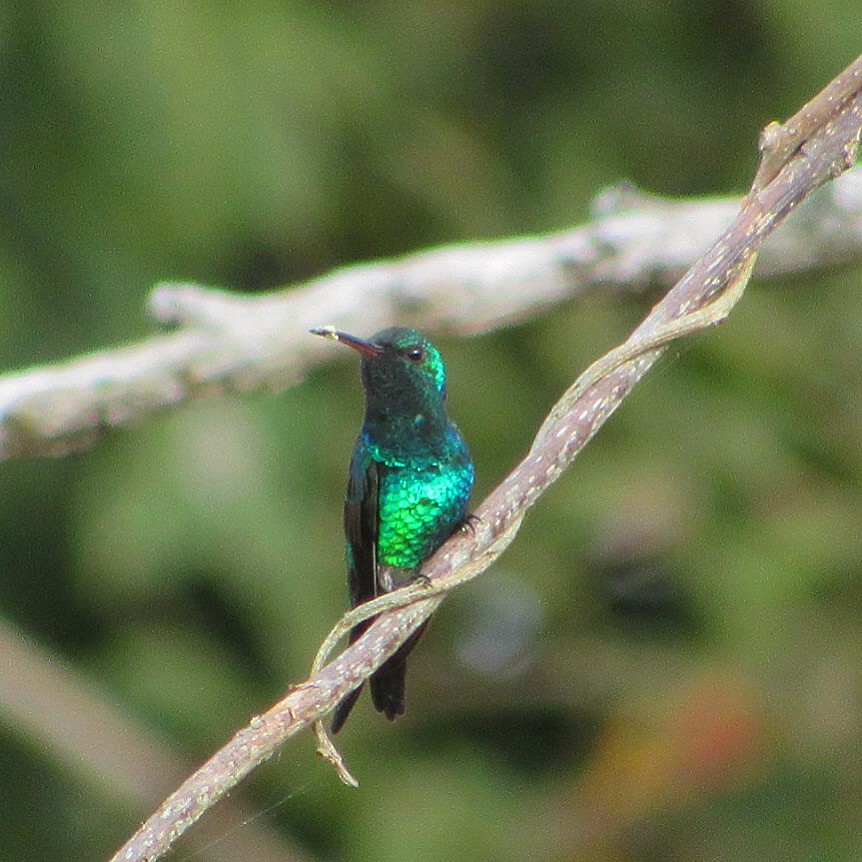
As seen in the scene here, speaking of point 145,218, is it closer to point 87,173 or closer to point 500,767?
point 87,173

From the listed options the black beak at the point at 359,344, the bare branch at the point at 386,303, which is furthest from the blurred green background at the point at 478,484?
the black beak at the point at 359,344

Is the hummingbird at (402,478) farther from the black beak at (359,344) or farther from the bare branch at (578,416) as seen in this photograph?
the bare branch at (578,416)

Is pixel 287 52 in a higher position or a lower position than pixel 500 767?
higher

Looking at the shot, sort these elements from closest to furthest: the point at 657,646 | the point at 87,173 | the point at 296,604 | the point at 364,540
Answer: the point at 364,540 < the point at 296,604 < the point at 87,173 < the point at 657,646

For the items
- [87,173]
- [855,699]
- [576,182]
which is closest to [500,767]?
[855,699]

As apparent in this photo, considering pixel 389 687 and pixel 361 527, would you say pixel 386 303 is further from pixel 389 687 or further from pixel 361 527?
pixel 389 687

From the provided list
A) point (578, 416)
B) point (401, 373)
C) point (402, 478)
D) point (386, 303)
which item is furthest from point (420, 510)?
point (578, 416)
